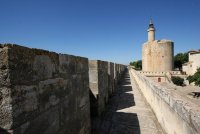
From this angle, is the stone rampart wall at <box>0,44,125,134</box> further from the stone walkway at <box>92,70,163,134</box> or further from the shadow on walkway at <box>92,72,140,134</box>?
the stone walkway at <box>92,70,163,134</box>

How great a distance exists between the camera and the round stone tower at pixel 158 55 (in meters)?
41.8

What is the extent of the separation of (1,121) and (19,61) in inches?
19.7

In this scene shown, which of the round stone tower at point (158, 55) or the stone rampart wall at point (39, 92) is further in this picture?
the round stone tower at point (158, 55)

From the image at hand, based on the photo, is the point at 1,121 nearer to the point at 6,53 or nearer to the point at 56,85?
the point at 6,53

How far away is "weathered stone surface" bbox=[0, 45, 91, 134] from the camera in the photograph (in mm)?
1580

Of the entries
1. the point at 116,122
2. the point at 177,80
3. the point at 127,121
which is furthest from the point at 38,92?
the point at 177,80

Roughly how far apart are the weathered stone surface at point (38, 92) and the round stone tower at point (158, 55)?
4067 centimetres

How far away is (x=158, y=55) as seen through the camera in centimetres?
4203

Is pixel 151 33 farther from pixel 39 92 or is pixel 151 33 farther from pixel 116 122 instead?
pixel 39 92

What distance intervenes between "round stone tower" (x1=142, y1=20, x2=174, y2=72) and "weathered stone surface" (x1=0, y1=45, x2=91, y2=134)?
4067cm

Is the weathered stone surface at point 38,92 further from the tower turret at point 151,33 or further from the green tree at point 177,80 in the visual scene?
the tower turret at point 151,33

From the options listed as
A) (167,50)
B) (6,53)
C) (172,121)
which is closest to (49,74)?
(6,53)

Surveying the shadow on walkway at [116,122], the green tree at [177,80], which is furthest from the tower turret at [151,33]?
the shadow on walkway at [116,122]

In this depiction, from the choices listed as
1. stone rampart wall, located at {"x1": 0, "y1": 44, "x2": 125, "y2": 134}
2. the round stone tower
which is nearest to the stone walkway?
stone rampart wall, located at {"x1": 0, "y1": 44, "x2": 125, "y2": 134}
